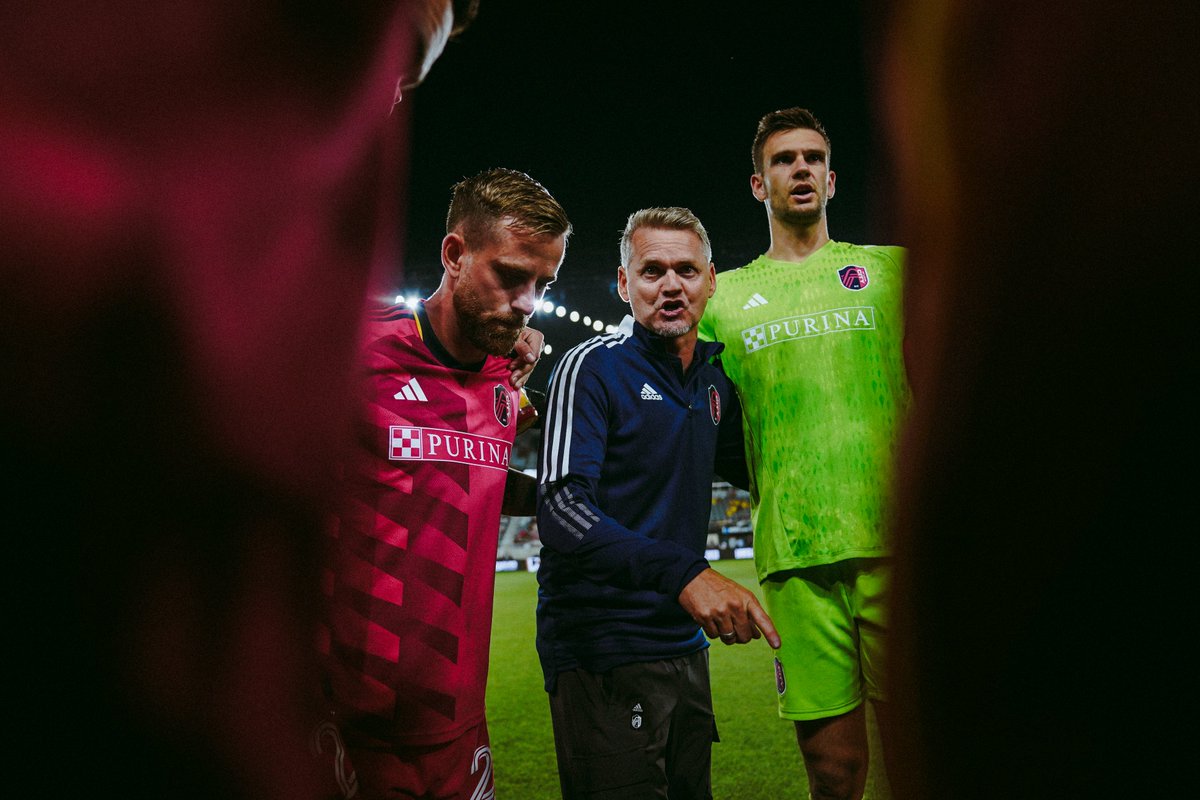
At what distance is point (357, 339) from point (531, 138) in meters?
7.43

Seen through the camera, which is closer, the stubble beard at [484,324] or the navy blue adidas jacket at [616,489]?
the navy blue adidas jacket at [616,489]

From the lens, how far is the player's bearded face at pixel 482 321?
1844 mm

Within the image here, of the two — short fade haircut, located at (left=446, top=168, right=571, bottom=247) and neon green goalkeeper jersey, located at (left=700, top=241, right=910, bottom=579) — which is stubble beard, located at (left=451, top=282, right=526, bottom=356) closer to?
short fade haircut, located at (left=446, top=168, right=571, bottom=247)

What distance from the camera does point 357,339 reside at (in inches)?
33.0

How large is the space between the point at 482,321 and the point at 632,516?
0.64 m

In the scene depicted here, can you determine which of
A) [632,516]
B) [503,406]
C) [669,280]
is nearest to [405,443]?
[503,406]

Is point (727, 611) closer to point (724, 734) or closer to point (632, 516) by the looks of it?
point (632, 516)

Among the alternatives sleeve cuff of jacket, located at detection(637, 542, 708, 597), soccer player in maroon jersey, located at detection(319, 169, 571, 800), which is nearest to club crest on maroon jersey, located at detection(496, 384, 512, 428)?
soccer player in maroon jersey, located at detection(319, 169, 571, 800)

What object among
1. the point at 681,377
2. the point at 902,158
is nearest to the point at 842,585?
the point at 681,377

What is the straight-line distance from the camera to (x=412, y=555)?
5.38ft

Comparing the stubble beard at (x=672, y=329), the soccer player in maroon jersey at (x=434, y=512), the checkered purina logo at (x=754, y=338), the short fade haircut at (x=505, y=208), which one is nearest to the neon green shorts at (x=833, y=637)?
the checkered purina logo at (x=754, y=338)

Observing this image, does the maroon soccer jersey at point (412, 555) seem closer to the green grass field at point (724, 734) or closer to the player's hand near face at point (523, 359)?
the player's hand near face at point (523, 359)

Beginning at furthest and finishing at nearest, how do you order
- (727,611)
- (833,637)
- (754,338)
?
(754,338) → (833,637) → (727,611)

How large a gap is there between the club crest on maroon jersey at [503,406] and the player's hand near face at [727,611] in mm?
740
